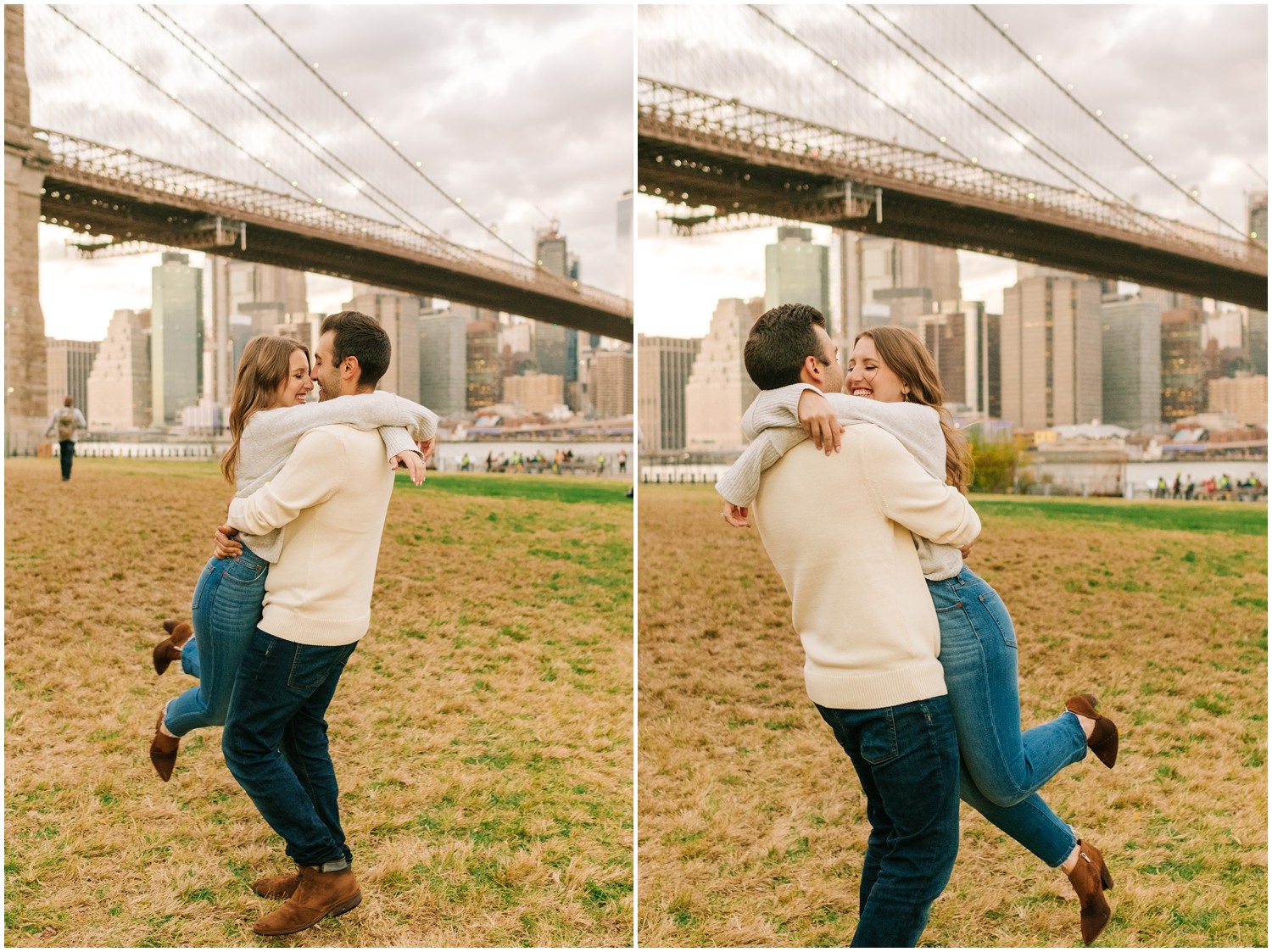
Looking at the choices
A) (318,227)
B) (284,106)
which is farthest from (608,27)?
(318,227)

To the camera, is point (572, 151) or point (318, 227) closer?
point (572, 151)

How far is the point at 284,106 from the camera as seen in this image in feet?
16.4

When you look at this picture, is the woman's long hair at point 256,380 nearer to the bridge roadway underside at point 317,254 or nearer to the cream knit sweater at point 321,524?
the cream knit sweater at point 321,524

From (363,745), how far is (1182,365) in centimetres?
717

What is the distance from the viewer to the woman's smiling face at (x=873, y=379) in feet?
4.99

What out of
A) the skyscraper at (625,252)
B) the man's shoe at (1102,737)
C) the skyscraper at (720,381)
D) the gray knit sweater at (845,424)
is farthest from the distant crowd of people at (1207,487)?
the gray knit sweater at (845,424)

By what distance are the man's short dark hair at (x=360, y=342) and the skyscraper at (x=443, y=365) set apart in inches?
128

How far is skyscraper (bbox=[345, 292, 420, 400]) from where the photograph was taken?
5039 millimetres

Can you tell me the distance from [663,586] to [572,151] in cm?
250

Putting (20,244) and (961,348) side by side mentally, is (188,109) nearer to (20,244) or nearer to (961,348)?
(20,244)

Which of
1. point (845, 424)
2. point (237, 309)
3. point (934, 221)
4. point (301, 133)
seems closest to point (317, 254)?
point (301, 133)

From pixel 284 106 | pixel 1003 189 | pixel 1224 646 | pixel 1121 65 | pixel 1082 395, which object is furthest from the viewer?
pixel 1003 189

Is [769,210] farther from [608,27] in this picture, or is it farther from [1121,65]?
[608,27]

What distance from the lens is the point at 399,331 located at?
17.7 ft
